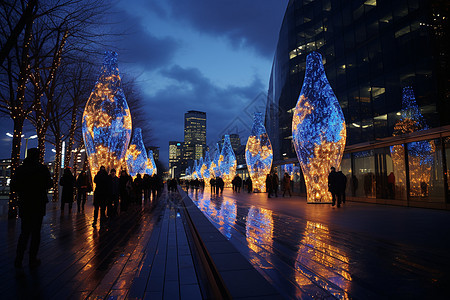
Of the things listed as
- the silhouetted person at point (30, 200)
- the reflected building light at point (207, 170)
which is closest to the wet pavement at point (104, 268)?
the silhouetted person at point (30, 200)

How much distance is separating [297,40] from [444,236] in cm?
3064

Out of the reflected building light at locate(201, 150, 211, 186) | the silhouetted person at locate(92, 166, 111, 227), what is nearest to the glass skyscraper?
the silhouetted person at locate(92, 166, 111, 227)

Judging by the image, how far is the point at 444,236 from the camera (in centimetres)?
546

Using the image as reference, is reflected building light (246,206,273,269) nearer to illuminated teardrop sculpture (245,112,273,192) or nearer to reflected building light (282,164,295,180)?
reflected building light (282,164,295,180)

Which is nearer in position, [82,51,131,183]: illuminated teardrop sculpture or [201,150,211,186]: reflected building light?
[82,51,131,183]: illuminated teardrop sculpture

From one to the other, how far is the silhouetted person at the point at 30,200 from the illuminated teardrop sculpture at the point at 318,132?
10639mm

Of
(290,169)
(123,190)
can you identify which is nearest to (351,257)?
(123,190)

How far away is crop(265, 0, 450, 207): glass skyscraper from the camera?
505 inches

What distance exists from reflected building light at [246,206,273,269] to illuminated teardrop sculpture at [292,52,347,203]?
5.54 meters

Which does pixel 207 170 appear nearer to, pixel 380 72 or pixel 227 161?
pixel 227 161

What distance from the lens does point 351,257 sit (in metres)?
4.08

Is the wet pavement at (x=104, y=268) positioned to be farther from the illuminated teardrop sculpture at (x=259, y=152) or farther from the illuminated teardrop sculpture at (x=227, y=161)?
the illuminated teardrop sculpture at (x=227, y=161)

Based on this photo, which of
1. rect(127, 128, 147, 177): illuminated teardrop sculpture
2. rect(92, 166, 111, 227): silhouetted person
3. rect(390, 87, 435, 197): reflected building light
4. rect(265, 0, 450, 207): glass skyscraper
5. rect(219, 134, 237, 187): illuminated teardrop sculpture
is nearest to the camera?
rect(92, 166, 111, 227): silhouetted person

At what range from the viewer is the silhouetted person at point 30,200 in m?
3.87
